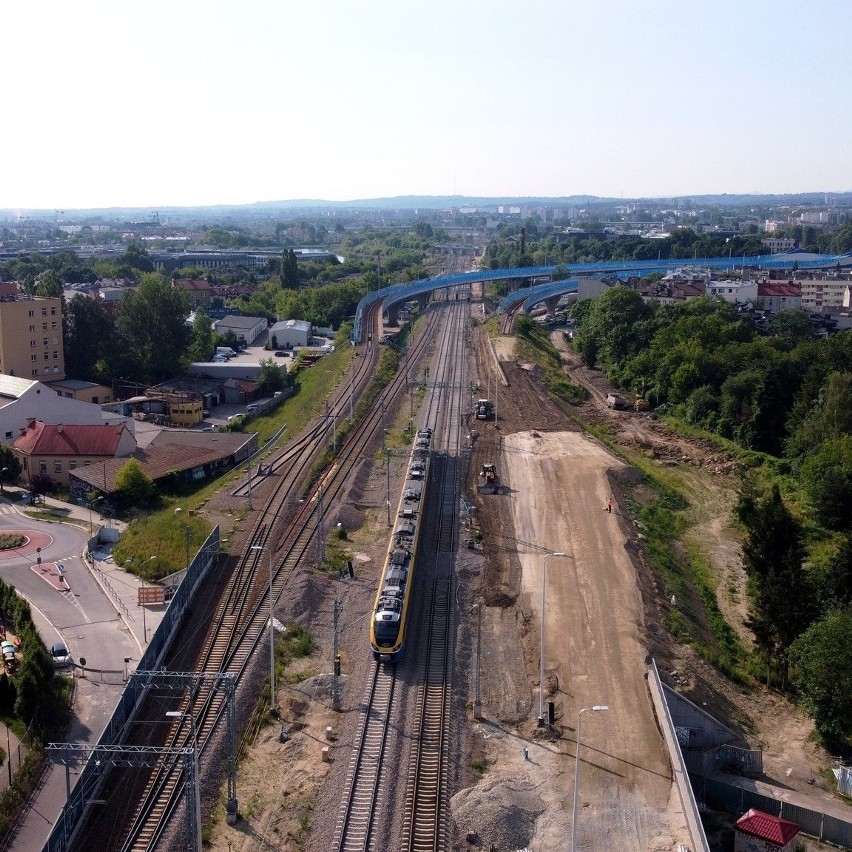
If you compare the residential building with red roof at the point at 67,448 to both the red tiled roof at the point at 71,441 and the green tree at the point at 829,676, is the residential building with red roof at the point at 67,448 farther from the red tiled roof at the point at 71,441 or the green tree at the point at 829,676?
the green tree at the point at 829,676

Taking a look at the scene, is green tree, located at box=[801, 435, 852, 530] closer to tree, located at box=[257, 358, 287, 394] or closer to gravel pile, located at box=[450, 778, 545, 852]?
gravel pile, located at box=[450, 778, 545, 852]

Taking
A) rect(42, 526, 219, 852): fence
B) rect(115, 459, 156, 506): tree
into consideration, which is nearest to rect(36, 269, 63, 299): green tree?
rect(115, 459, 156, 506): tree

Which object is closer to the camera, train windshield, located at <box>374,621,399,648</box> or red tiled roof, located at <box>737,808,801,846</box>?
red tiled roof, located at <box>737,808,801,846</box>

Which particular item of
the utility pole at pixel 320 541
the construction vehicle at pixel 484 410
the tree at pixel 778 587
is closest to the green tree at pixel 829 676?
the tree at pixel 778 587

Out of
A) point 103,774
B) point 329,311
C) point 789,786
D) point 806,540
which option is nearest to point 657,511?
point 806,540

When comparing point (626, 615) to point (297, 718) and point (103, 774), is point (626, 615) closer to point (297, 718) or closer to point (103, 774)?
point (297, 718)

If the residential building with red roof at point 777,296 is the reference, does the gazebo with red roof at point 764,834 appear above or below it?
below
